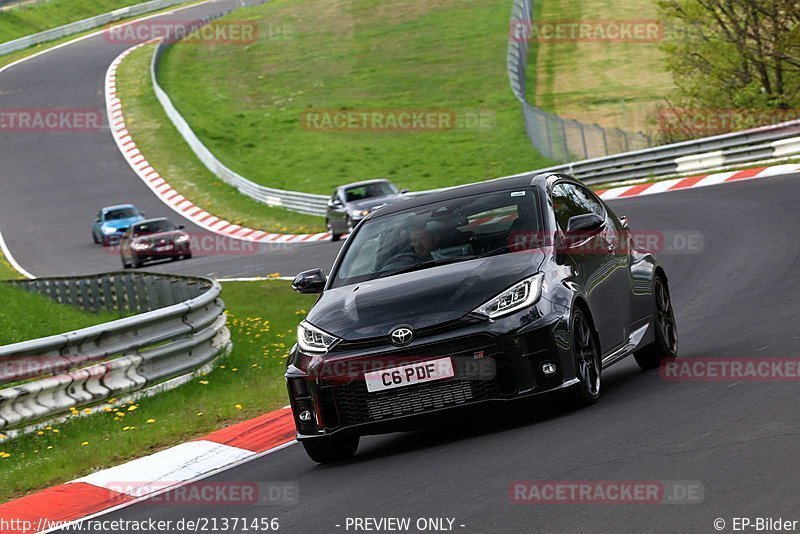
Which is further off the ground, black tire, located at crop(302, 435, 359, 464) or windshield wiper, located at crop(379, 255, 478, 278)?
windshield wiper, located at crop(379, 255, 478, 278)

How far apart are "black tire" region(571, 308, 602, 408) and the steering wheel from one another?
3.91 ft

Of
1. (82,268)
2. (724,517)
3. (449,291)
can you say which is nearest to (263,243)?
(82,268)

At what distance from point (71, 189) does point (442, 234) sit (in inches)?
1740

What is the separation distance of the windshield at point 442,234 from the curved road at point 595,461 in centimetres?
110

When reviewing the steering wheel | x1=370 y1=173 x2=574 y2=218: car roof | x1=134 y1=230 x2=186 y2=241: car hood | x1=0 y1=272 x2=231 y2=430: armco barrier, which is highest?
x1=370 y1=173 x2=574 y2=218: car roof

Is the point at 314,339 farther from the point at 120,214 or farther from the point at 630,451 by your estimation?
the point at 120,214

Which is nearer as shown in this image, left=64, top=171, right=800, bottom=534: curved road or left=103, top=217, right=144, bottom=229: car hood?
left=64, top=171, right=800, bottom=534: curved road

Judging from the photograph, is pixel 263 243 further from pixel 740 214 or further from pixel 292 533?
pixel 292 533

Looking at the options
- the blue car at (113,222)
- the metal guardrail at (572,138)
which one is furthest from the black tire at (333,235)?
the blue car at (113,222)

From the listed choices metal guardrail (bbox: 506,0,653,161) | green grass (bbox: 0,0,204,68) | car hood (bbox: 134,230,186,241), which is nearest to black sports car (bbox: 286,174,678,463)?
car hood (bbox: 134,230,186,241)

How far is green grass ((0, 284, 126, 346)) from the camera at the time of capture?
47.2 feet

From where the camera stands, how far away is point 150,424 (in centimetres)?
1097

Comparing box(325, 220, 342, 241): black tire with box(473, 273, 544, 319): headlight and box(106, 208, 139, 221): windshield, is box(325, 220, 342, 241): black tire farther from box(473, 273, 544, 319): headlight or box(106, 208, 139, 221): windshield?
box(473, 273, 544, 319): headlight

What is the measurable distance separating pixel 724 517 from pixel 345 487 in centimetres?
256
